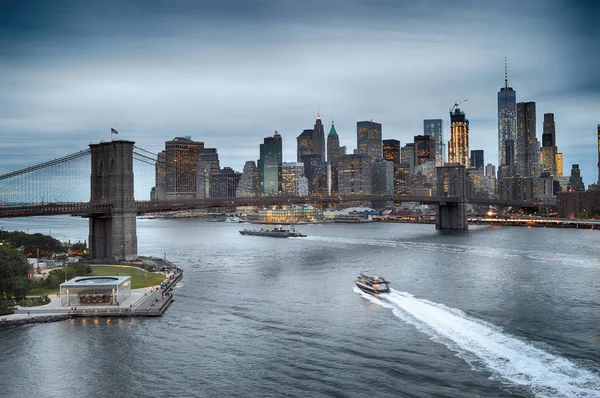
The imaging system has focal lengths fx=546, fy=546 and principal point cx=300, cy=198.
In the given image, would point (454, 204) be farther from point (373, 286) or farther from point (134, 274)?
point (134, 274)

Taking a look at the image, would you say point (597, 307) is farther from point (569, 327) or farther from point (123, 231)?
point (123, 231)

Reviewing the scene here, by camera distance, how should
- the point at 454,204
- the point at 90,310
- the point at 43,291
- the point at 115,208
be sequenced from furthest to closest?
the point at 454,204 → the point at 115,208 → the point at 43,291 → the point at 90,310

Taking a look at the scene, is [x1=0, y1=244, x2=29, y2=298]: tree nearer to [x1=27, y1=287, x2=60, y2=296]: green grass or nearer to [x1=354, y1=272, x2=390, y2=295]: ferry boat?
[x1=27, y1=287, x2=60, y2=296]: green grass

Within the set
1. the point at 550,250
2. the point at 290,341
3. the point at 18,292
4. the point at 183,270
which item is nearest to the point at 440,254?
the point at 550,250

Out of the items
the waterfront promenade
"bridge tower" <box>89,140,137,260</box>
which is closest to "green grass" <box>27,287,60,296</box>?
the waterfront promenade

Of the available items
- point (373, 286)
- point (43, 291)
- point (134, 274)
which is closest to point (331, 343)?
point (373, 286)

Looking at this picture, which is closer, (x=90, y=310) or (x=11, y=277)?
(x=90, y=310)

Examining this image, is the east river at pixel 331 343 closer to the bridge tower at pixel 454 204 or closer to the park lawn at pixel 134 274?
the park lawn at pixel 134 274
